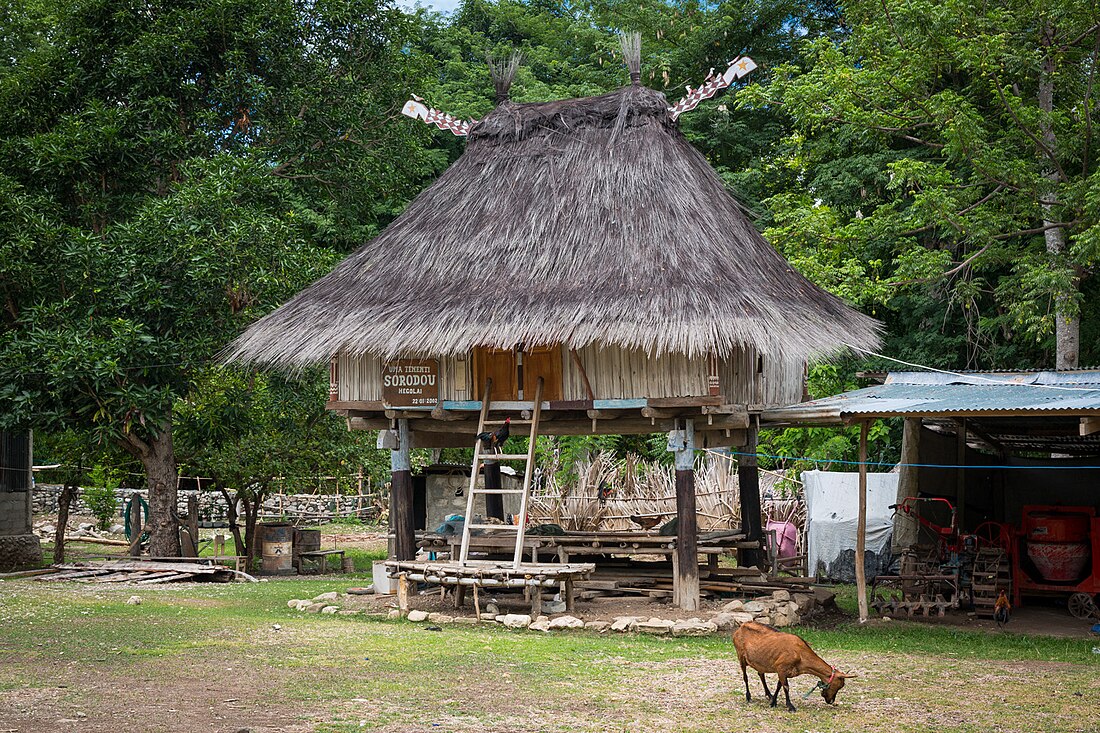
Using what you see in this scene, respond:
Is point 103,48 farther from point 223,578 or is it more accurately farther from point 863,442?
point 863,442

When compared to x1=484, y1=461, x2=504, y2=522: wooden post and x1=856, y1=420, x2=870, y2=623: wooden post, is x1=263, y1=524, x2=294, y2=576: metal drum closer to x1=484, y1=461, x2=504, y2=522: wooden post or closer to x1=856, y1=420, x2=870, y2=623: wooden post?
x1=484, y1=461, x2=504, y2=522: wooden post

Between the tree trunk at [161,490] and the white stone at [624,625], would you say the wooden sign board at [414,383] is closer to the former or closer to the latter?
the white stone at [624,625]

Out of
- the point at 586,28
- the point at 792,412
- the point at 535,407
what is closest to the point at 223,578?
the point at 535,407

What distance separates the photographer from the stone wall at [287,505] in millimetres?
Answer: 29656

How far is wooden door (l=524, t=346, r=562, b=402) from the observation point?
14.2 meters

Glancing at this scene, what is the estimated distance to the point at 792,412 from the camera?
13977 mm

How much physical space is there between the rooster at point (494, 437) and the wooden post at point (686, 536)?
2181 millimetres

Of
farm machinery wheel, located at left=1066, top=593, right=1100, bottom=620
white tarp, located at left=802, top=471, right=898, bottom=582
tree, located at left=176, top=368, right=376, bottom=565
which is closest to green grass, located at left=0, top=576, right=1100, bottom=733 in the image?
farm machinery wheel, located at left=1066, top=593, right=1100, bottom=620

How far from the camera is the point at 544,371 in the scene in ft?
46.7

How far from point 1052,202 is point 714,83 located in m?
6.62

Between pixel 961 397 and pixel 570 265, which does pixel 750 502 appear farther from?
pixel 570 265

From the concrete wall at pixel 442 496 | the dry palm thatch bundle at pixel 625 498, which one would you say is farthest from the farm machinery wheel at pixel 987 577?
the concrete wall at pixel 442 496

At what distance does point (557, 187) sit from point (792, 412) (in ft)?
14.8

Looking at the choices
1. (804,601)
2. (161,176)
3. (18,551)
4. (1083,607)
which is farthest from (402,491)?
(18,551)
